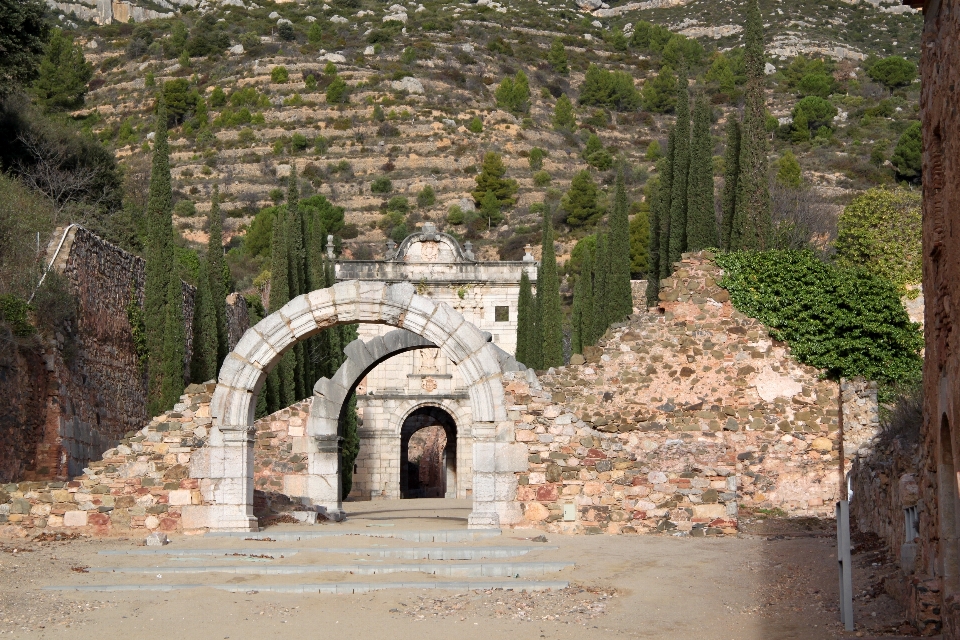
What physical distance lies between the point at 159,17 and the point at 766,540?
112727mm

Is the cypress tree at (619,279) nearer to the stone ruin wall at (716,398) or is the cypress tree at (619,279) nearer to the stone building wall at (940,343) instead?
the stone ruin wall at (716,398)

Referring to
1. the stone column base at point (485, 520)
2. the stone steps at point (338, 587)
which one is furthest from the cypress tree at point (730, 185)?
the stone steps at point (338, 587)

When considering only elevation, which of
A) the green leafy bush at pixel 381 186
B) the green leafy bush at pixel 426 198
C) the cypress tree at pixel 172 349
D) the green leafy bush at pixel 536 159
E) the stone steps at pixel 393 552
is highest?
the green leafy bush at pixel 536 159

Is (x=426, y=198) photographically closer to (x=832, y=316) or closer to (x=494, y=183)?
(x=494, y=183)

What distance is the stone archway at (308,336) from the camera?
15297 millimetres

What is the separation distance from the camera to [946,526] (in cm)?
786

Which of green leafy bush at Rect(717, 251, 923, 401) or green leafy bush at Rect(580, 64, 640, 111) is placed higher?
green leafy bush at Rect(580, 64, 640, 111)

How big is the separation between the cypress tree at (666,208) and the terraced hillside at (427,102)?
30291 mm

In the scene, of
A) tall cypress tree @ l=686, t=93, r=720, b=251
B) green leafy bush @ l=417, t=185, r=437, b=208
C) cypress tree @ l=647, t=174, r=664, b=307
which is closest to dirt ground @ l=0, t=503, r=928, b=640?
tall cypress tree @ l=686, t=93, r=720, b=251

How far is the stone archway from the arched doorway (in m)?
26.4

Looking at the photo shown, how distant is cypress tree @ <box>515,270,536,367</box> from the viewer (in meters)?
37.8

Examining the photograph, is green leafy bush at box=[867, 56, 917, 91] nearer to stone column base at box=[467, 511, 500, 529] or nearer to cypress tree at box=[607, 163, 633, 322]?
cypress tree at box=[607, 163, 633, 322]

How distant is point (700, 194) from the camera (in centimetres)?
2438

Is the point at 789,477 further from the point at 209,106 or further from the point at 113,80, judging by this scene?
the point at 113,80
